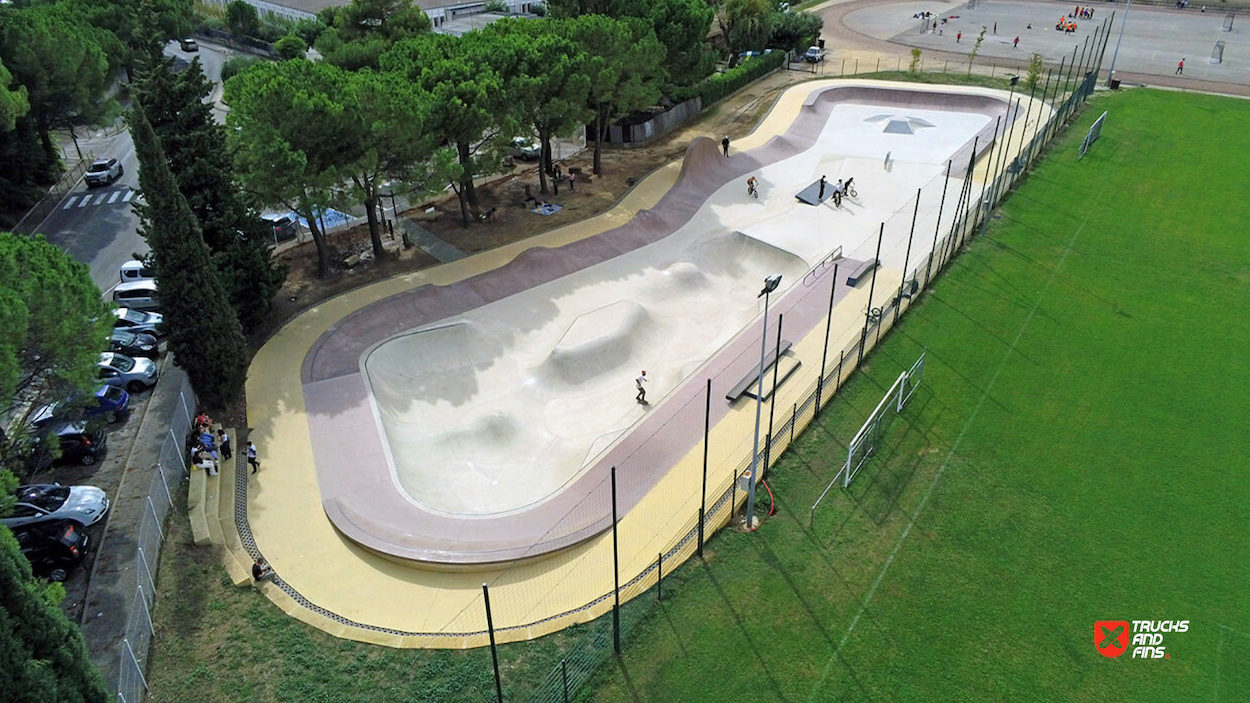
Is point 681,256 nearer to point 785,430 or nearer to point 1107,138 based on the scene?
point 785,430

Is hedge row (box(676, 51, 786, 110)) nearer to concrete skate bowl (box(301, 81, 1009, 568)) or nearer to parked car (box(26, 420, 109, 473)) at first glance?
concrete skate bowl (box(301, 81, 1009, 568))

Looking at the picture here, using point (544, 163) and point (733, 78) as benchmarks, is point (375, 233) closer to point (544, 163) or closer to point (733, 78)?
point (544, 163)

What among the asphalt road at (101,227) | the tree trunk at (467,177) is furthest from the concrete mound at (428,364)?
the asphalt road at (101,227)

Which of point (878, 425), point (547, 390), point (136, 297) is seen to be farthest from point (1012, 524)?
point (136, 297)

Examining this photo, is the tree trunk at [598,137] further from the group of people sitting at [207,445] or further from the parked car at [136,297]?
the group of people sitting at [207,445]

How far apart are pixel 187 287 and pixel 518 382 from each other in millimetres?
11483

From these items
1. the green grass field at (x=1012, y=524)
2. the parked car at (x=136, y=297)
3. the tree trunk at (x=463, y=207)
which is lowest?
the green grass field at (x=1012, y=524)

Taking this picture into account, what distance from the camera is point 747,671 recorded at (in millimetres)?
18094

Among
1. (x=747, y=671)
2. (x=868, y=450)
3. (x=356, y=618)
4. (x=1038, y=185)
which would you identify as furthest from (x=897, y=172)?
(x=356, y=618)

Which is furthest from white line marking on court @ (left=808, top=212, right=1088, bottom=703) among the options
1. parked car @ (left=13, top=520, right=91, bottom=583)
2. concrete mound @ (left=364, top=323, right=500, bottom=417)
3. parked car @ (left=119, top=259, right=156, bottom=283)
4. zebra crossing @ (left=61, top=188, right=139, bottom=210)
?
zebra crossing @ (left=61, top=188, right=139, bottom=210)

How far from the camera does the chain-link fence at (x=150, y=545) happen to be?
17094mm

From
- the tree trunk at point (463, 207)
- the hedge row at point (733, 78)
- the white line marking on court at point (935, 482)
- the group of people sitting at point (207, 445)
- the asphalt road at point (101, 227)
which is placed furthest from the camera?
the hedge row at point (733, 78)

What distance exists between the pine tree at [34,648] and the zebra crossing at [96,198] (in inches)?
1469

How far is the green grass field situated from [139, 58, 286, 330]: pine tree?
19640 mm
